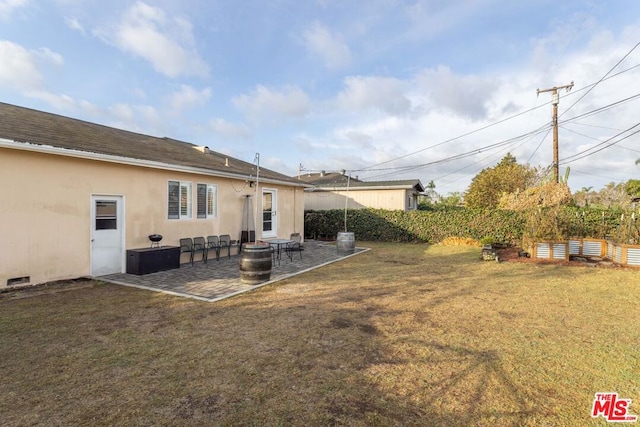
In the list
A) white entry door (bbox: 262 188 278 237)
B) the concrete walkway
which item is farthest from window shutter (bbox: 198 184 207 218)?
white entry door (bbox: 262 188 278 237)

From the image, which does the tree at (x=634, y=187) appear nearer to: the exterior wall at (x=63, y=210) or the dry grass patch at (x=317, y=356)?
the dry grass patch at (x=317, y=356)

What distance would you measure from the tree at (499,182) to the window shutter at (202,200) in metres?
20.9

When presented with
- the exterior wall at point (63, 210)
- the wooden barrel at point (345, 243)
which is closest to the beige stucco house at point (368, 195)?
the wooden barrel at point (345, 243)

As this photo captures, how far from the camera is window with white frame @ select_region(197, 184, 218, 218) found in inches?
435

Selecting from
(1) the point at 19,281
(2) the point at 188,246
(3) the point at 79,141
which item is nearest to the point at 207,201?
(2) the point at 188,246

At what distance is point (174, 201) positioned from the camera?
1018 centimetres

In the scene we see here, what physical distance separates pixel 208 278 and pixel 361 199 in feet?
47.7

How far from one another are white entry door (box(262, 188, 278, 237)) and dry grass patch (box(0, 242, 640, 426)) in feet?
23.9

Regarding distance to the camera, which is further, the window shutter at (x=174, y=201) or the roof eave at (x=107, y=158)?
the window shutter at (x=174, y=201)

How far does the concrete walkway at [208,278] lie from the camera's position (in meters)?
6.95

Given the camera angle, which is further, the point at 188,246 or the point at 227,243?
the point at 227,243

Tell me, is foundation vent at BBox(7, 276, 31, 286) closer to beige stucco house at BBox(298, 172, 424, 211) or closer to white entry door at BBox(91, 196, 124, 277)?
white entry door at BBox(91, 196, 124, 277)

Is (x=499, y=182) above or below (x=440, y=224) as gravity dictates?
above

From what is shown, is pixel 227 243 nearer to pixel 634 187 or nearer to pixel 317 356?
pixel 317 356
